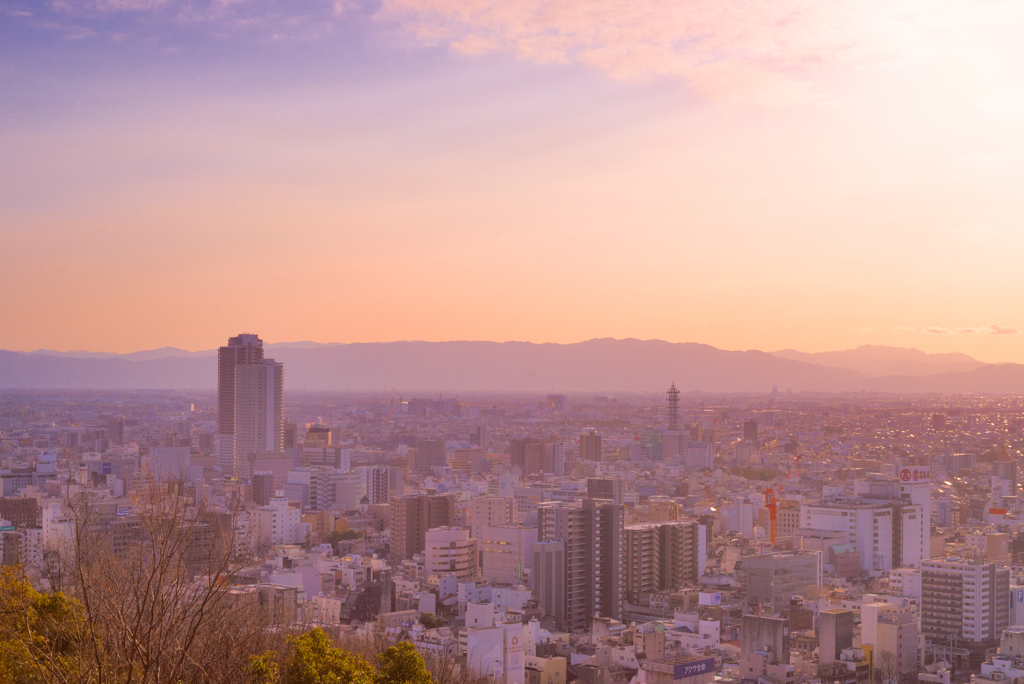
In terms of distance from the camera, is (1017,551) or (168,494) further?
(1017,551)

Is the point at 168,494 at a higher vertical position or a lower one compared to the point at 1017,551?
higher

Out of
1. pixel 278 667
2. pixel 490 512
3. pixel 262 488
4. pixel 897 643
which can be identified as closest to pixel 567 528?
pixel 897 643

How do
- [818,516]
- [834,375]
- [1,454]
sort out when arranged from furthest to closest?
[834,375], [1,454], [818,516]

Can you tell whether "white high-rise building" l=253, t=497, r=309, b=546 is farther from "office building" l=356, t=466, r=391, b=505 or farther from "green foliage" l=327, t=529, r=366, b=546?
"office building" l=356, t=466, r=391, b=505

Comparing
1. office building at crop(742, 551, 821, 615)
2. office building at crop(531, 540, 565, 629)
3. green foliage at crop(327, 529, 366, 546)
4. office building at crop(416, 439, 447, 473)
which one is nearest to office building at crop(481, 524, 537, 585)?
office building at crop(531, 540, 565, 629)

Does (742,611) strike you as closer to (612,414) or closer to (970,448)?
(970,448)

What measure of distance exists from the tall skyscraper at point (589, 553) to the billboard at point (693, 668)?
321cm

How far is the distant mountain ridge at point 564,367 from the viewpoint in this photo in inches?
1612

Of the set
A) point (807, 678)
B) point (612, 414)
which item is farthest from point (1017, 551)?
point (612, 414)

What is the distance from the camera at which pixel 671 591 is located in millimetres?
13500

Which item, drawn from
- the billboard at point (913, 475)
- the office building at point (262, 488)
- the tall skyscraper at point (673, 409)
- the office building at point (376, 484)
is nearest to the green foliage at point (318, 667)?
the billboard at point (913, 475)

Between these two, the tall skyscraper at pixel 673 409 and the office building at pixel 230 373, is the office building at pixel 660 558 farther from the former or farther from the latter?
the office building at pixel 230 373

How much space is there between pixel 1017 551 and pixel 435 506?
8.64 m

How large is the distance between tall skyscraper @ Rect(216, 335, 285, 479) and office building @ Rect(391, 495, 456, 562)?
14147 mm
